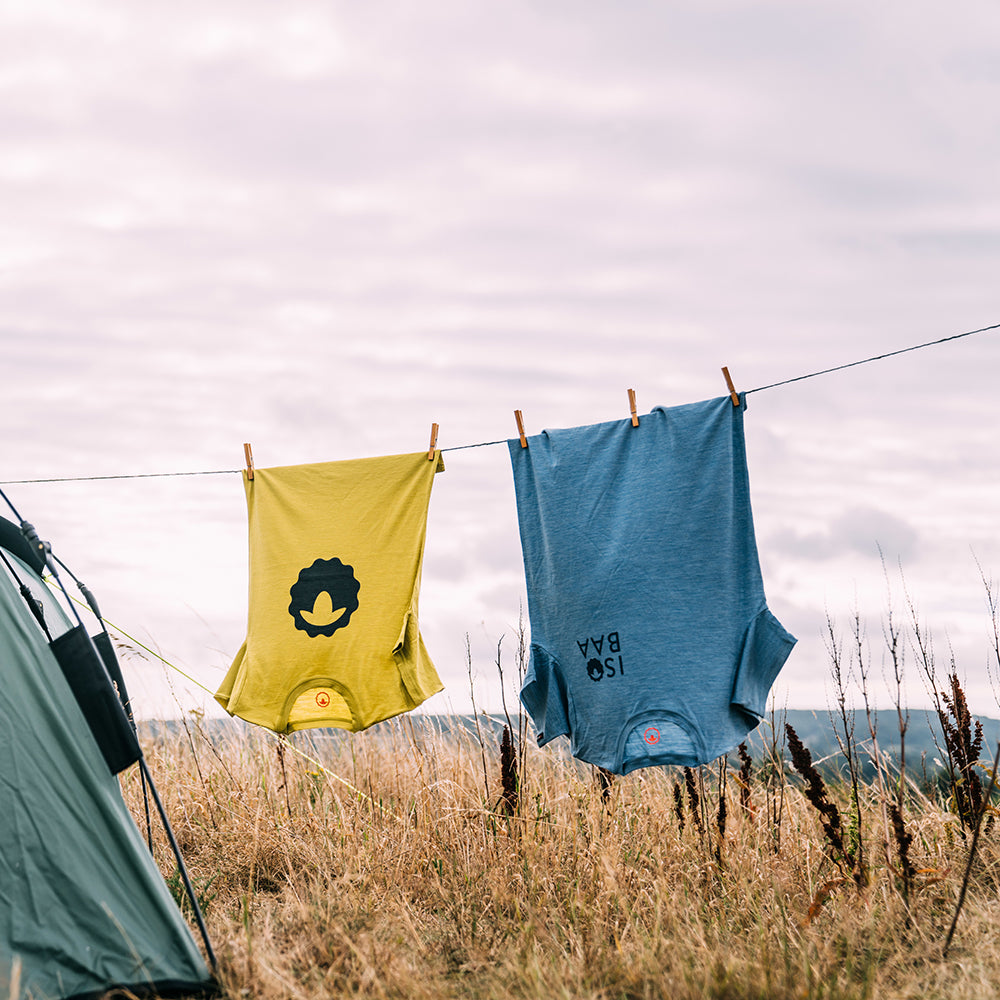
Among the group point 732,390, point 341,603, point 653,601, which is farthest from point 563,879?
point 732,390

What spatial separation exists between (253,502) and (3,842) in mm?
1897

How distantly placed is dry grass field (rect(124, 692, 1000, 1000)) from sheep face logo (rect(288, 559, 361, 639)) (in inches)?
39.1

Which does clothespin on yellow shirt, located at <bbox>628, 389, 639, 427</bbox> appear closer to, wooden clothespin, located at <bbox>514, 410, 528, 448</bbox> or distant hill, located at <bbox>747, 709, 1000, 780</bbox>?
wooden clothespin, located at <bbox>514, 410, 528, 448</bbox>

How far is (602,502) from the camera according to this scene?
3568mm

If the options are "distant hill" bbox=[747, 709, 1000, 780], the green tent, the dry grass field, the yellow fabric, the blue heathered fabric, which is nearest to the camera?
the green tent

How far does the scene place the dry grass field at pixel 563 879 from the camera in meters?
2.72

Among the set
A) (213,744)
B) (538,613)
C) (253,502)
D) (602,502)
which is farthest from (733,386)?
(213,744)

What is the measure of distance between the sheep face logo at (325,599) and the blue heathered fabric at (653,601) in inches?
35.3

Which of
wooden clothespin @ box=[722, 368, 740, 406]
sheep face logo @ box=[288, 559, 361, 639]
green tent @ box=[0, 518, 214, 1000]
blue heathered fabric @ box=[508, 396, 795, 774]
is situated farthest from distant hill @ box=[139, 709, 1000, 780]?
green tent @ box=[0, 518, 214, 1000]

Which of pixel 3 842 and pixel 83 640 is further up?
pixel 83 640

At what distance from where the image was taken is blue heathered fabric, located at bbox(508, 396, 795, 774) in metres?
3.35

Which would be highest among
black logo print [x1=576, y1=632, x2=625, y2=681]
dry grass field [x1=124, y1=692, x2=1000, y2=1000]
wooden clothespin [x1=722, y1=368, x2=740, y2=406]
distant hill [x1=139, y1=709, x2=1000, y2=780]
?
wooden clothespin [x1=722, y1=368, x2=740, y2=406]

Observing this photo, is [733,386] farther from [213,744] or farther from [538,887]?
[213,744]

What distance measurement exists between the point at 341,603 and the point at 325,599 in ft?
0.26
